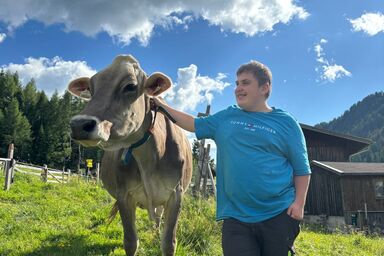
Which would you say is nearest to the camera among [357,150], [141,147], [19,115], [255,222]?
[255,222]

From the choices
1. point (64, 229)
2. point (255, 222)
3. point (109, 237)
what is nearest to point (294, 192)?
point (255, 222)

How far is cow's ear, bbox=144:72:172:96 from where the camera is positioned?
174 inches

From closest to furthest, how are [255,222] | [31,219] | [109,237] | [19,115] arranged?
[255,222] < [109,237] < [31,219] < [19,115]

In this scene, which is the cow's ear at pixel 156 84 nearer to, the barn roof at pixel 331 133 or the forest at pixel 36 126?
the barn roof at pixel 331 133

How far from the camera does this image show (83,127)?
339 centimetres

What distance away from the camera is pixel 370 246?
486 inches

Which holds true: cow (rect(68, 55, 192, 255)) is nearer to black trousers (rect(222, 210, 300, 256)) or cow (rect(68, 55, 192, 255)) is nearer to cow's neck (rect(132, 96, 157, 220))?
cow's neck (rect(132, 96, 157, 220))

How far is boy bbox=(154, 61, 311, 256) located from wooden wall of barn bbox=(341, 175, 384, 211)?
2747 centimetres

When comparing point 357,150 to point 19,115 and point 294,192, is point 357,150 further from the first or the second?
point 19,115

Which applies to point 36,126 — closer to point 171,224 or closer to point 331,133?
point 331,133

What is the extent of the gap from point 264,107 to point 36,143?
62186 mm

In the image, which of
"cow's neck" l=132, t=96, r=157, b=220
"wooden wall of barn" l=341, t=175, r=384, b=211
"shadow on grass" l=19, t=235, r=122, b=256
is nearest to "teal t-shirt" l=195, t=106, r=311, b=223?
"cow's neck" l=132, t=96, r=157, b=220

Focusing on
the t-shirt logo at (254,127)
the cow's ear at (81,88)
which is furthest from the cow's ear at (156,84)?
the t-shirt logo at (254,127)

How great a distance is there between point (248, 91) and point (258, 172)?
72 centimetres
